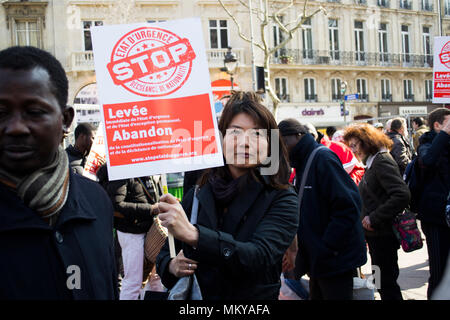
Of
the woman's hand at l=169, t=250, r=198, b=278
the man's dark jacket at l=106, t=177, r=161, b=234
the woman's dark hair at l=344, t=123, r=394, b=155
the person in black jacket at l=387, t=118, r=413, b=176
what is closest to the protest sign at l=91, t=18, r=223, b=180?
the woman's hand at l=169, t=250, r=198, b=278

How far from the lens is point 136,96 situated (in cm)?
234

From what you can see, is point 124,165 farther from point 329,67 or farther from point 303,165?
point 329,67

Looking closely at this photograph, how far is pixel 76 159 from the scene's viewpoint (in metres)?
5.28

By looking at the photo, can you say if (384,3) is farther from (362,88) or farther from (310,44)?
(310,44)

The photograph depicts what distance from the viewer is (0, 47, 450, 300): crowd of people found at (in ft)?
4.85

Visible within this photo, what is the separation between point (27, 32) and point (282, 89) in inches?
605

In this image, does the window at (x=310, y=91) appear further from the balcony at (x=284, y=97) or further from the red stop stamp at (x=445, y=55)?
the red stop stamp at (x=445, y=55)

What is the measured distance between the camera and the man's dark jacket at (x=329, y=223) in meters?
3.44

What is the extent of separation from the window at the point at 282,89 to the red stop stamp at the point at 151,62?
88.8ft

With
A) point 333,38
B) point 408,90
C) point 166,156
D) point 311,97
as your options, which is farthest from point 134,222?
point 408,90

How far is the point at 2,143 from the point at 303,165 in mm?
2668

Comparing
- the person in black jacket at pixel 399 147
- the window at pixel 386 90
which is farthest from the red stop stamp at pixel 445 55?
the window at pixel 386 90
